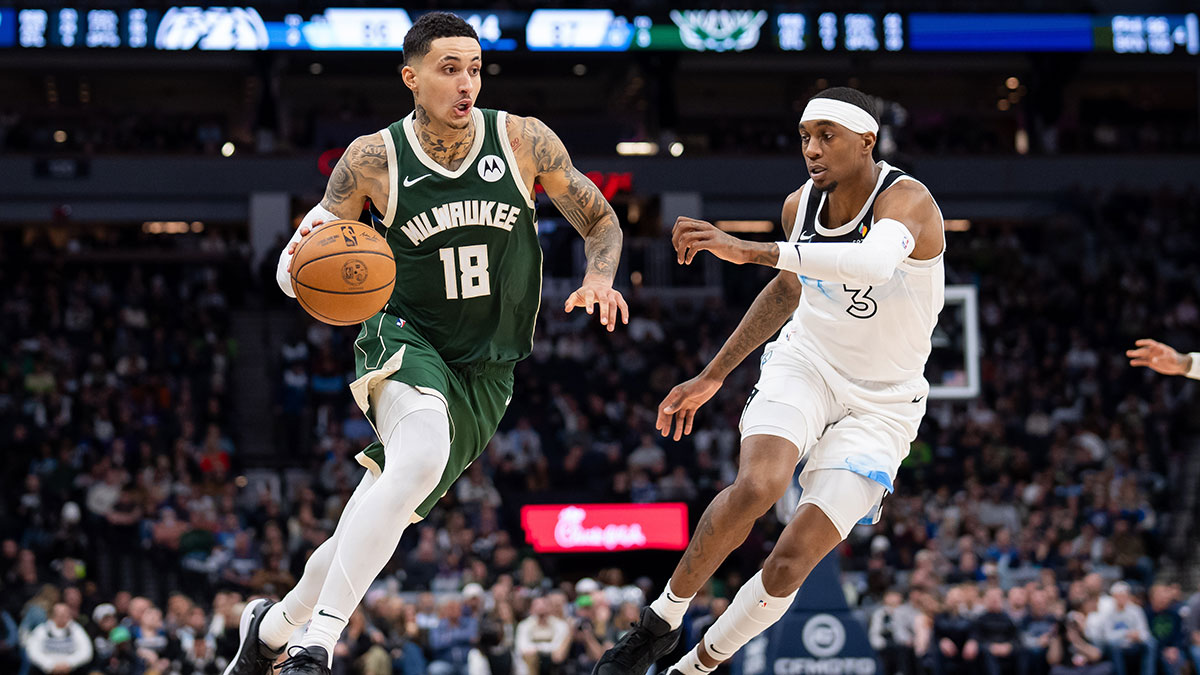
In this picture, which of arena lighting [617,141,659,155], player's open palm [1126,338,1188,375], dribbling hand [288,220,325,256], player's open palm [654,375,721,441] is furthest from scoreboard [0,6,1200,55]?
dribbling hand [288,220,325,256]

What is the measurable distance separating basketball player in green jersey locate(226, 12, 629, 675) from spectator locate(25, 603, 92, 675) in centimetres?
805

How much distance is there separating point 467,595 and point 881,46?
13.0 meters

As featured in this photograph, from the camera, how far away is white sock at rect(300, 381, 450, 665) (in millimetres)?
4773

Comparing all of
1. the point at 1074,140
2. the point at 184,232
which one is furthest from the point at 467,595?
the point at 1074,140

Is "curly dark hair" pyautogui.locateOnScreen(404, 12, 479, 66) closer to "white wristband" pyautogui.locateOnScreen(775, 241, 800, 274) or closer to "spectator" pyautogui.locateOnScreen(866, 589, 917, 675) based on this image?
"white wristband" pyautogui.locateOnScreen(775, 241, 800, 274)

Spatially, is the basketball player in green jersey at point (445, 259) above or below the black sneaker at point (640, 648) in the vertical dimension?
above

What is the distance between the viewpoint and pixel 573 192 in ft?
18.4

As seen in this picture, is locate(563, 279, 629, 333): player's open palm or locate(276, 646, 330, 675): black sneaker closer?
locate(276, 646, 330, 675): black sneaker

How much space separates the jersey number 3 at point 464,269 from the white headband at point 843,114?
4.86 ft

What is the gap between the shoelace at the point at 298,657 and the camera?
15.1 ft

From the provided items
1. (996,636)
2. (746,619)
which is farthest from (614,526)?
(746,619)

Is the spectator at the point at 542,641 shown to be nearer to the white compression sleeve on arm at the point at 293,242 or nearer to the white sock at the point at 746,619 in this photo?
the white sock at the point at 746,619

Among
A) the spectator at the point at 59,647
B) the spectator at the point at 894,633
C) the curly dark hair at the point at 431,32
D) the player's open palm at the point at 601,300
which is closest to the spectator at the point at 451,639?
the spectator at the point at 59,647

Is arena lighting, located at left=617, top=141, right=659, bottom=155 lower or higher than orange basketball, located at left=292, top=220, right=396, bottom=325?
higher
